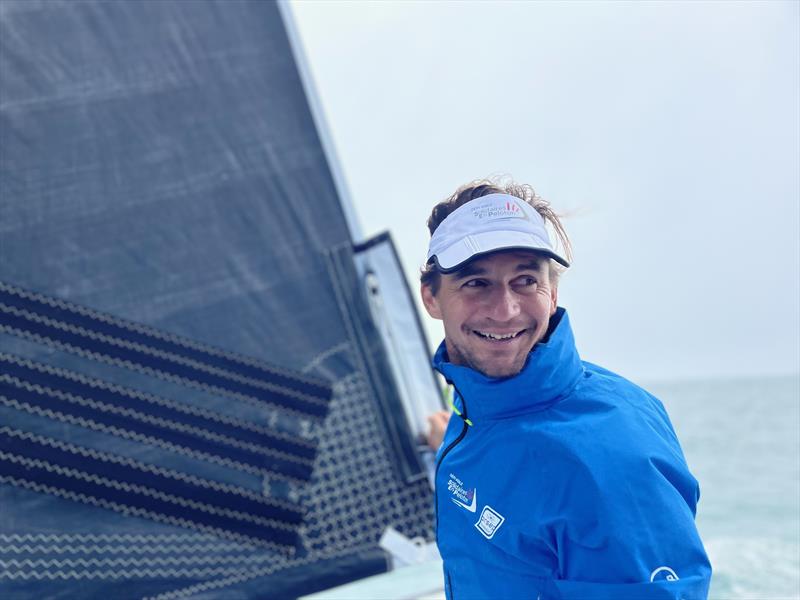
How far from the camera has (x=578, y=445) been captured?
801 mm

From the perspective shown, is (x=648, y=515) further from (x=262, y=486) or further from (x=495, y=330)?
(x=262, y=486)

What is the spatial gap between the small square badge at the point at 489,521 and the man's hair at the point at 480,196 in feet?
1.00

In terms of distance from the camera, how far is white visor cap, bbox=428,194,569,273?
922 millimetres

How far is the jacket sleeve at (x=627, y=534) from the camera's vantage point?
2.42ft

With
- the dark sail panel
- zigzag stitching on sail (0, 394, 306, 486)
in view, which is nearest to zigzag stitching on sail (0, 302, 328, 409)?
the dark sail panel

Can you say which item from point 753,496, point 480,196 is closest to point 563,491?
point 480,196

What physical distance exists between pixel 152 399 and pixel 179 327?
0.15 metres

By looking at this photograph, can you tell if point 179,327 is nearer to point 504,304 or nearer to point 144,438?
point 144,438

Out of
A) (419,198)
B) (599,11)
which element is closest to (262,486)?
(419,198)

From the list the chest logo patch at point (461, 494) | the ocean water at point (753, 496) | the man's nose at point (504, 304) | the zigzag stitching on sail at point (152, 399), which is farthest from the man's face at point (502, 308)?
the ocean water at point (753, 496)

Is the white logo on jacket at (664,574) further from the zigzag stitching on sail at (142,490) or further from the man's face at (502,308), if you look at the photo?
the zigzag stitching on sail at (142,490)

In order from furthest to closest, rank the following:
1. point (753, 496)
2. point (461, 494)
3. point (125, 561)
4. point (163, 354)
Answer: point (753, 496) → point (163, 354) → point (125, 561) → point (461, 494)

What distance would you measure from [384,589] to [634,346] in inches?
69.4

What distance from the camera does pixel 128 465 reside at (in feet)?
4.87
